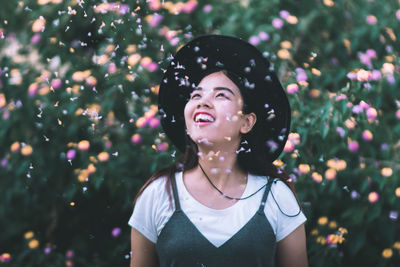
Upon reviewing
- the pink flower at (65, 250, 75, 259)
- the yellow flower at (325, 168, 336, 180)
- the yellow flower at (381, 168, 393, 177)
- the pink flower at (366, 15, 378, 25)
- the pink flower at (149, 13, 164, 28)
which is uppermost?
the pink flower at (149, 13, 164, 28)

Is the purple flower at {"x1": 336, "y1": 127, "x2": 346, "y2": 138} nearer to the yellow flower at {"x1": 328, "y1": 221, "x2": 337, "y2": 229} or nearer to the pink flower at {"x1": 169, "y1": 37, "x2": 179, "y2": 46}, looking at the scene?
the yellow flower at {"x1": 328, "y1": 221, "x2": 337, "y2": 229}

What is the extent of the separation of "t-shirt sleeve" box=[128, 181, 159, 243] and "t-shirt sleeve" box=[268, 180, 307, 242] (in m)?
0.39

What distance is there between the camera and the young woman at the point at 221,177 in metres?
1.52

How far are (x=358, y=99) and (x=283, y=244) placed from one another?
38.0 inches

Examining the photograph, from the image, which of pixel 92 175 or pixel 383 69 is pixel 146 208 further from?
pixel 383 69

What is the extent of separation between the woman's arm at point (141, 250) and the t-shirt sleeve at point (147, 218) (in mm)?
25

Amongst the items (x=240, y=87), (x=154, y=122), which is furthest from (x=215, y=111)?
(x=154, y=122)

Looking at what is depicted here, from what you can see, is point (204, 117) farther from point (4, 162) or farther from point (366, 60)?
point (4, 162)

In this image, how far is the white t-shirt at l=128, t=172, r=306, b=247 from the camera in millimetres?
1525

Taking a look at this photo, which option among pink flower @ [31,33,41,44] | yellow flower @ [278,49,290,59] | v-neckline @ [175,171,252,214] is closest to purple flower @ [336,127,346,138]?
yellow flower @ [278,49,290,59]

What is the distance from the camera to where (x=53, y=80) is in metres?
2.32

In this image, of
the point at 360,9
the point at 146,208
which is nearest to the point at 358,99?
the point at 360,9

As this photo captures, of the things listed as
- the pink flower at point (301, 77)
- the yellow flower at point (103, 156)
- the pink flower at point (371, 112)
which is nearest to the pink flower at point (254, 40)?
the pink flower at point (301, 77)

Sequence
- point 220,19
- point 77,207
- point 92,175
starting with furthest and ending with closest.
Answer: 1. point 220,19
2. point 77,207
3. point 92,175
